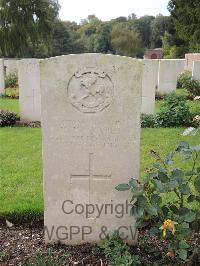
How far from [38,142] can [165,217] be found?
4737 mm

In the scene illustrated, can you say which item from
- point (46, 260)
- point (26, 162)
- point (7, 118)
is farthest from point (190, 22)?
point (46, 260)

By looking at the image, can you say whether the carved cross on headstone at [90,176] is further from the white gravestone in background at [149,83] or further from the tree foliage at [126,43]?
the tree foliage at [126,43]

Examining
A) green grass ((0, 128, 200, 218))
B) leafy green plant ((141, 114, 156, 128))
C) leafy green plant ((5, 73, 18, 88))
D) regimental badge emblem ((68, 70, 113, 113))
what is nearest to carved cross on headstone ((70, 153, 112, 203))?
regimental badge emblem ((68, 70, 113, 113))

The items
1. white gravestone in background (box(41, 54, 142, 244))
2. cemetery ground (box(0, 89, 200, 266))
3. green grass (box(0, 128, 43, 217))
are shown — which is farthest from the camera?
green grass (box(0, 128, 43, 217))

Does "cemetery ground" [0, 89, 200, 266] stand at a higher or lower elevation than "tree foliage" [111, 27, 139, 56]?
lower

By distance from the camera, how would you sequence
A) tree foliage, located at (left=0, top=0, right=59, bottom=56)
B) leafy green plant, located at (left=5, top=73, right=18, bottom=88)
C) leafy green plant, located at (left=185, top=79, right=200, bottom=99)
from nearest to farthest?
leafy green plant, located at (left=185, top=79, right=200, bottom=99) → leafy green plant, located at (left=5, top=73, right=18, bottom=88) → tree foliage, located at (left=0, top=0, right=59, bottom=56)

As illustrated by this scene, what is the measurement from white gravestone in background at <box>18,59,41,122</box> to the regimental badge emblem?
602 cm

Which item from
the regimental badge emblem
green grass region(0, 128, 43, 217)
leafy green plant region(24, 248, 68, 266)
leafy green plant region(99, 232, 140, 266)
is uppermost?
the regimental badge emblem

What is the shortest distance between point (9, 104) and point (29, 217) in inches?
343

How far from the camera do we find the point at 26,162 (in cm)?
598

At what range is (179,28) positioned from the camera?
88.6 ft

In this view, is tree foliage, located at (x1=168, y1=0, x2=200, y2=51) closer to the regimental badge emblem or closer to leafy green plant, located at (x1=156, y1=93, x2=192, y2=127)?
leafy green plant, located at (x1=156, y1=93, x2=192, y2=127)

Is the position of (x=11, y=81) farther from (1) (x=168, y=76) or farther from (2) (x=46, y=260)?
(2) (x=46, y=260)

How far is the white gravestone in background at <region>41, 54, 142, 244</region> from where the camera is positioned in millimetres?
3062
